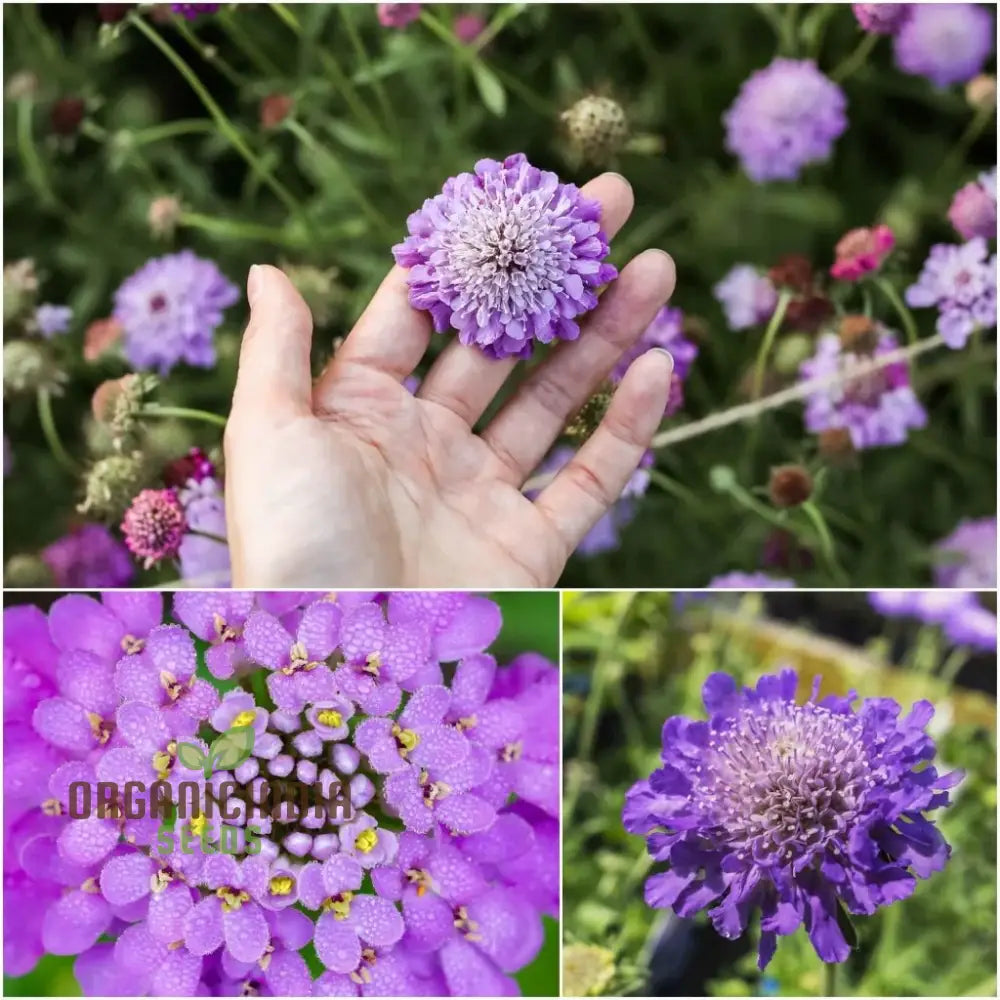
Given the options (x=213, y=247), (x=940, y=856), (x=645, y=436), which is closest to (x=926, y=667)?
(x=940, y=856)

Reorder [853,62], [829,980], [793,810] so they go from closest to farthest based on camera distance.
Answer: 1. [793,810]
2. [829,980]
3. [853,62]

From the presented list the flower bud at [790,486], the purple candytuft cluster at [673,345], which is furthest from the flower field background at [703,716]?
the purple candytuft cluster at [673,345]

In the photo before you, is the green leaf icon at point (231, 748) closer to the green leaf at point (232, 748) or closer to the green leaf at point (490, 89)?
the green leaf at point (232, 748)

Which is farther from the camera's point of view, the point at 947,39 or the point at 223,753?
the point at 947,39

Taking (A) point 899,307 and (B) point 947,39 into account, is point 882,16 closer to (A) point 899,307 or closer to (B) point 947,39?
(B) point 947,39

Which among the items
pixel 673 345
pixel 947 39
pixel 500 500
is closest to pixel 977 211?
pixel 947 39

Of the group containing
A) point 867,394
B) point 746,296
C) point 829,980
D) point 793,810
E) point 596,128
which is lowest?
point 829,980

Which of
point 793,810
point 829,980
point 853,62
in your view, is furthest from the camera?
point 853,62
